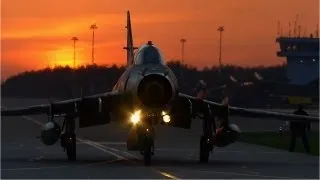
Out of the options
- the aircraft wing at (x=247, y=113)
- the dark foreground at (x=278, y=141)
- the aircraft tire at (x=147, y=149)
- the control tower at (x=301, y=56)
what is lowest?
the dark foreground at (x=278, y=141)

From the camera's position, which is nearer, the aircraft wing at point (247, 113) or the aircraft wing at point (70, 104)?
the aircraft wing at point (70, 104)

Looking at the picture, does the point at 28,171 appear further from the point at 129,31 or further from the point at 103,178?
the point at 129,31

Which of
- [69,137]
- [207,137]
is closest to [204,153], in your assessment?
[207,137]

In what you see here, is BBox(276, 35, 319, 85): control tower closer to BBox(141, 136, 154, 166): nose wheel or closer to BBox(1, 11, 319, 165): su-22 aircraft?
BBox(1, 11, 319, 165): su-22 aircraft

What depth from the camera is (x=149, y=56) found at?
22.4 metres

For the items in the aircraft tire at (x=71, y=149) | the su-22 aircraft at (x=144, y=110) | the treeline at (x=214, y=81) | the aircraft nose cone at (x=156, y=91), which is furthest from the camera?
the treeline at (x=214, y=81)

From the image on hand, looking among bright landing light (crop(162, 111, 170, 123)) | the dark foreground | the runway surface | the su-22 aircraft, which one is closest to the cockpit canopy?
the su-22 aircraft

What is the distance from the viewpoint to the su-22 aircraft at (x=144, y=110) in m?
20.9

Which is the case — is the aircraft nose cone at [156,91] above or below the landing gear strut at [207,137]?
above

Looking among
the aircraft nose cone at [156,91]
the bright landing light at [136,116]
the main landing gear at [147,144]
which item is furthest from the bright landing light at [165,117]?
the aircraft nose cone at [156,91]

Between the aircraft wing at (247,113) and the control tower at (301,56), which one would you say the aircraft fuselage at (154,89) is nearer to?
the aircraft wing at (247,113)

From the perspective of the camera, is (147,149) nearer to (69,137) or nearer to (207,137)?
(207,137)

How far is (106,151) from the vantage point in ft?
94.7

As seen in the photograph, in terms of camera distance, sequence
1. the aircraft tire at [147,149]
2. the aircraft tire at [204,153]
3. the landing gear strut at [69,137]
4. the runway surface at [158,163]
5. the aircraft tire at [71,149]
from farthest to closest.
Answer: the landing gear strut at [69,137] < the aircraft tire at [71,149] < the aircraft tire at [204,153] < the aircraft tire at [147,149] < the runway surface at [158,163]
